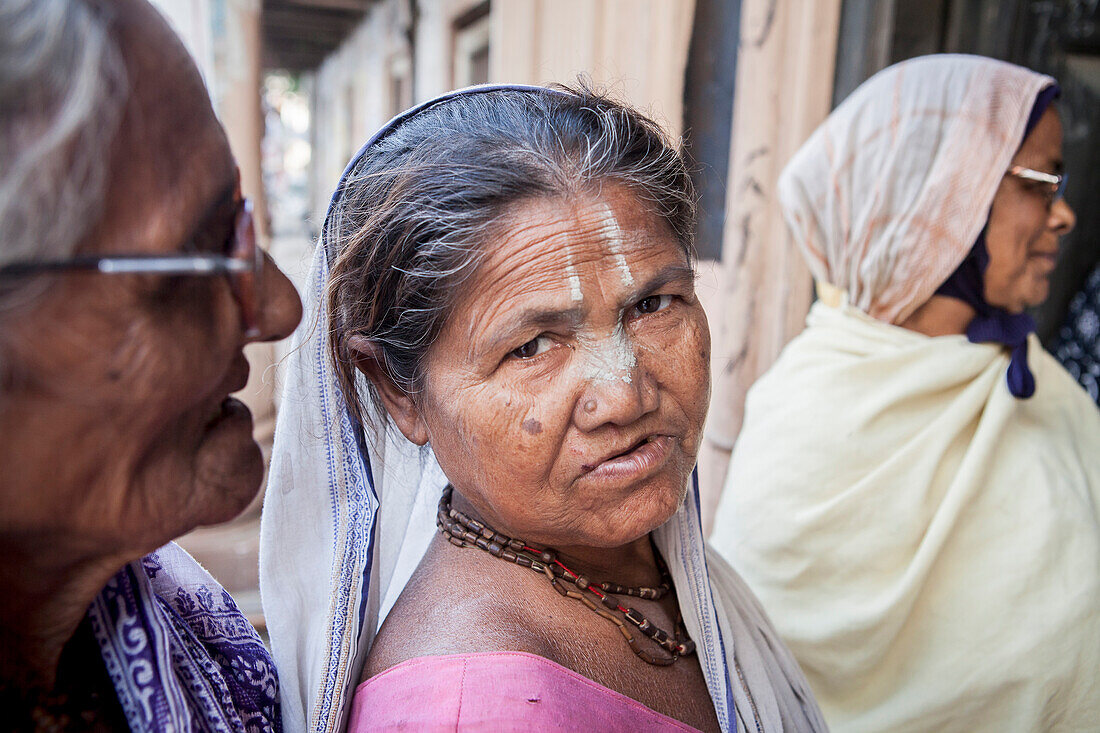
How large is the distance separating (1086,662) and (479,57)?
535 centimetres

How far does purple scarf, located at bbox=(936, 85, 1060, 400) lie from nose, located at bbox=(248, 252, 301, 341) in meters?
2.22

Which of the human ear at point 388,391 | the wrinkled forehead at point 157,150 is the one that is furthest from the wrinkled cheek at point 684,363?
the wrinkled forehead at point 157,150

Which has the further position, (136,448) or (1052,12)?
(1052,12)

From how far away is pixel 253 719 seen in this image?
1.11 m

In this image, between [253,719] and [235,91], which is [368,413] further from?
[235,91]


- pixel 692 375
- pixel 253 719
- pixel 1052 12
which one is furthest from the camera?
pixel 1052 12

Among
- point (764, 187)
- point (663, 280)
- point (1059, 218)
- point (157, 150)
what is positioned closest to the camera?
point (157, 150)

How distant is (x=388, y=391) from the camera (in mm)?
1378

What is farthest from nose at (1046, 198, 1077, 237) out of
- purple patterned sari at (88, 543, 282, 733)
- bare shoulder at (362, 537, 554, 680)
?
purple patterned sari at (88, 543, 282, 733)

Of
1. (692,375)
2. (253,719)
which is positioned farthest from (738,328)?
(253,719)

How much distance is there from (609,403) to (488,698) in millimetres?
470

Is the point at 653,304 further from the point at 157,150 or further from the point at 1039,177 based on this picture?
the point at 1039,177

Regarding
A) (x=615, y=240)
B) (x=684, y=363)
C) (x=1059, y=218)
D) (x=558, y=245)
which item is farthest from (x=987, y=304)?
(x=558, y=245)

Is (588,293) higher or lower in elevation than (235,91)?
lower
